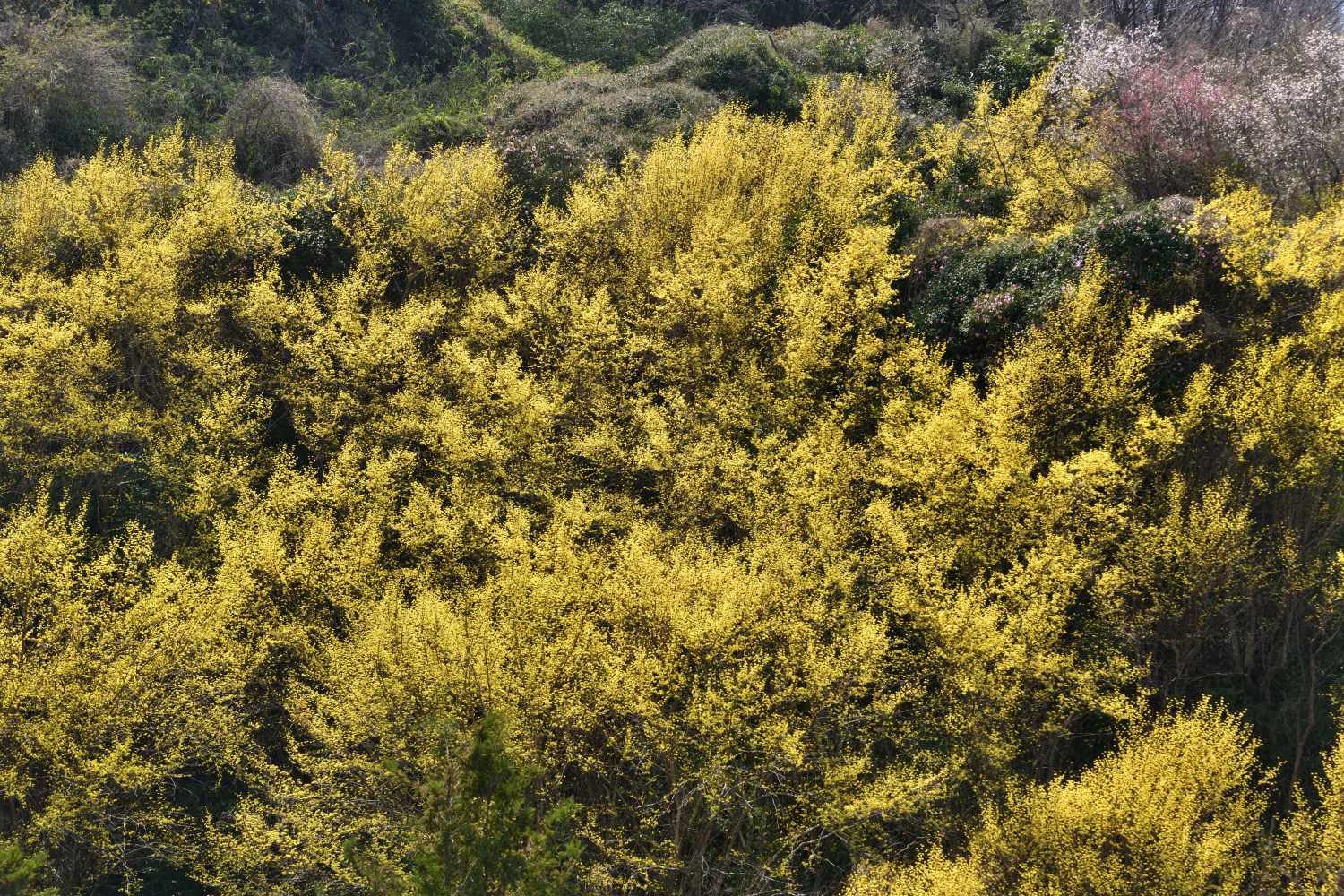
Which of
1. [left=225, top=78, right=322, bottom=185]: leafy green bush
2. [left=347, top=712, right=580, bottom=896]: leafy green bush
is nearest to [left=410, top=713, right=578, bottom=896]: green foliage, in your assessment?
[left=347, top=712, right=580, bottom=896]: leafy green bush

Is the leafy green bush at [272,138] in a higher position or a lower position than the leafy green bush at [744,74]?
lower

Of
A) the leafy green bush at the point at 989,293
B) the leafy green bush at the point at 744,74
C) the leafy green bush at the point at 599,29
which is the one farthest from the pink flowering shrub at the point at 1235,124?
the leafy green bush at the point at 599,29

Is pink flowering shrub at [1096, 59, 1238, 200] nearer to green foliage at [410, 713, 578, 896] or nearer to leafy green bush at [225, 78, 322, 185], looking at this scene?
green foliage at [410, 713, 578, 896]

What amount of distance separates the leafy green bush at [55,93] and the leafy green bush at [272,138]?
3856 mm

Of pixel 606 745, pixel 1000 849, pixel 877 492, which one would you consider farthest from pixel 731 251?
pixel 1000 849

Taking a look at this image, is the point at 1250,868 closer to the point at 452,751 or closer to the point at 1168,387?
the point at 1168,387

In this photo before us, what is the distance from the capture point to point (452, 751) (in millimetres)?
12594

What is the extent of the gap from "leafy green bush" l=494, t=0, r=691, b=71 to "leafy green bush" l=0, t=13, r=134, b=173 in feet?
54.1

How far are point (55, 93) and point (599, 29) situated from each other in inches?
805

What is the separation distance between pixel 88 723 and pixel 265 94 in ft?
77.9

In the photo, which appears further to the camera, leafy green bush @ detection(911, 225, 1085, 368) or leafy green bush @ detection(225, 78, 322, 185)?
leafy green bush @ detection(225, 78, 322, 185)

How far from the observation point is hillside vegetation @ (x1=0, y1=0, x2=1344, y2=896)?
15.3 metres

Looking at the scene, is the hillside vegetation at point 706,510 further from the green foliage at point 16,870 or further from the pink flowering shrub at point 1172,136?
the green foliage at point 16,870

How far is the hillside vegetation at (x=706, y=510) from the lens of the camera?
1530 centimetres
